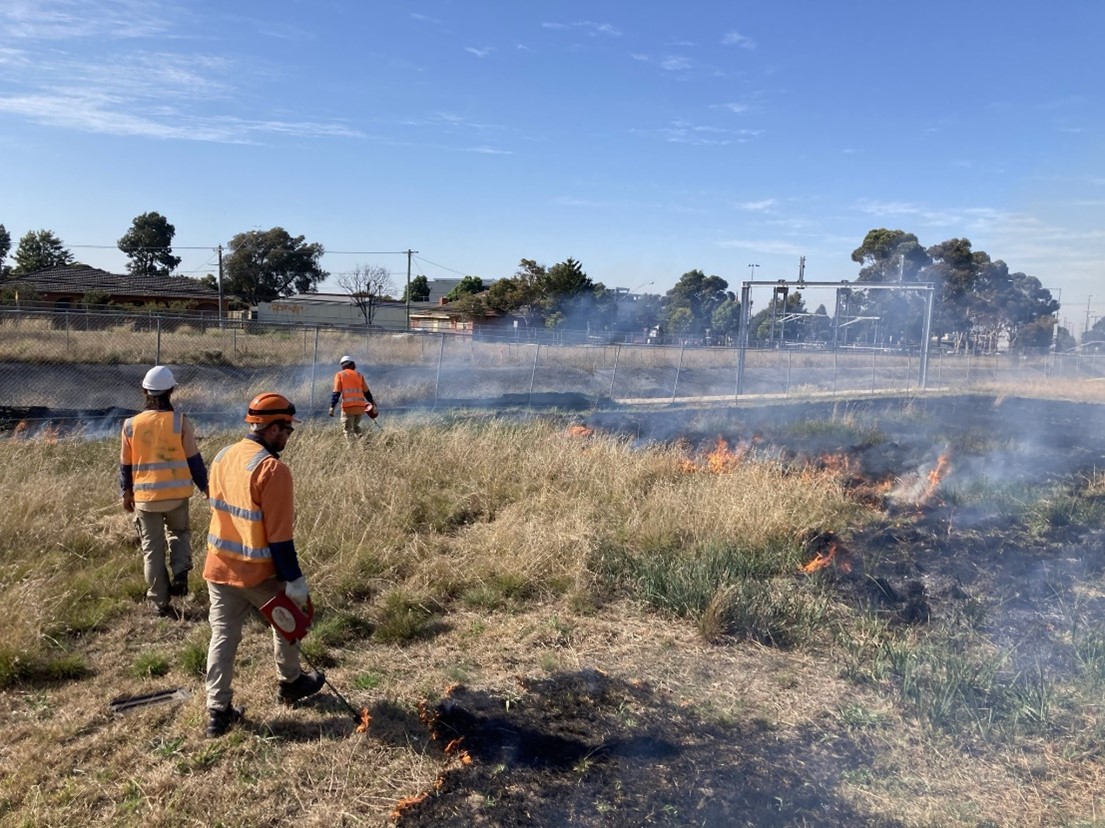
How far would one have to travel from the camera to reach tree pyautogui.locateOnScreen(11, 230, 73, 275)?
5066 cm

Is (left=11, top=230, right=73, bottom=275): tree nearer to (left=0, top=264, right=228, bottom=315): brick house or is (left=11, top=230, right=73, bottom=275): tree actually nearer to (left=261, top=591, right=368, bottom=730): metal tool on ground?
(left=0, top=264, right=228, bottom=315): brick house

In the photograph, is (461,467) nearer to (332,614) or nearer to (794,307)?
(332,614)

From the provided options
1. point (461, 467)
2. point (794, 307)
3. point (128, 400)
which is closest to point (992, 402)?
point (461, 467)

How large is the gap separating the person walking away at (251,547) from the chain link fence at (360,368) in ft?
31.4

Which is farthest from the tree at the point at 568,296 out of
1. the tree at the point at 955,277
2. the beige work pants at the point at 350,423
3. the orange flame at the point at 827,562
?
the orange flame at the point at 827,562

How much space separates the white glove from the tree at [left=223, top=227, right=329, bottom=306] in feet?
175

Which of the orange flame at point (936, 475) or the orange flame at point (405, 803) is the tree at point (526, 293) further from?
the orange flame at point (405, 803)

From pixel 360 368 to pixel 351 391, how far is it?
401 inches

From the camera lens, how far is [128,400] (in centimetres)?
1565

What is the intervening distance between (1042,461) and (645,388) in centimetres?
1396

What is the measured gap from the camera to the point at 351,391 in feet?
36.1

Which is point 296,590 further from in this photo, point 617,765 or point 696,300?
point 696,300

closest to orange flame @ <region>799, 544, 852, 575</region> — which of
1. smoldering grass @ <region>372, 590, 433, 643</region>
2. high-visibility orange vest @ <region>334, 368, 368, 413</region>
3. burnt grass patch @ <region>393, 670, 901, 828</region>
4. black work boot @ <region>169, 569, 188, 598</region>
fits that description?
burnt grass patch @ <region>393, 670, 901, 828</region>

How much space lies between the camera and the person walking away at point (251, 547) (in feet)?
12.1
